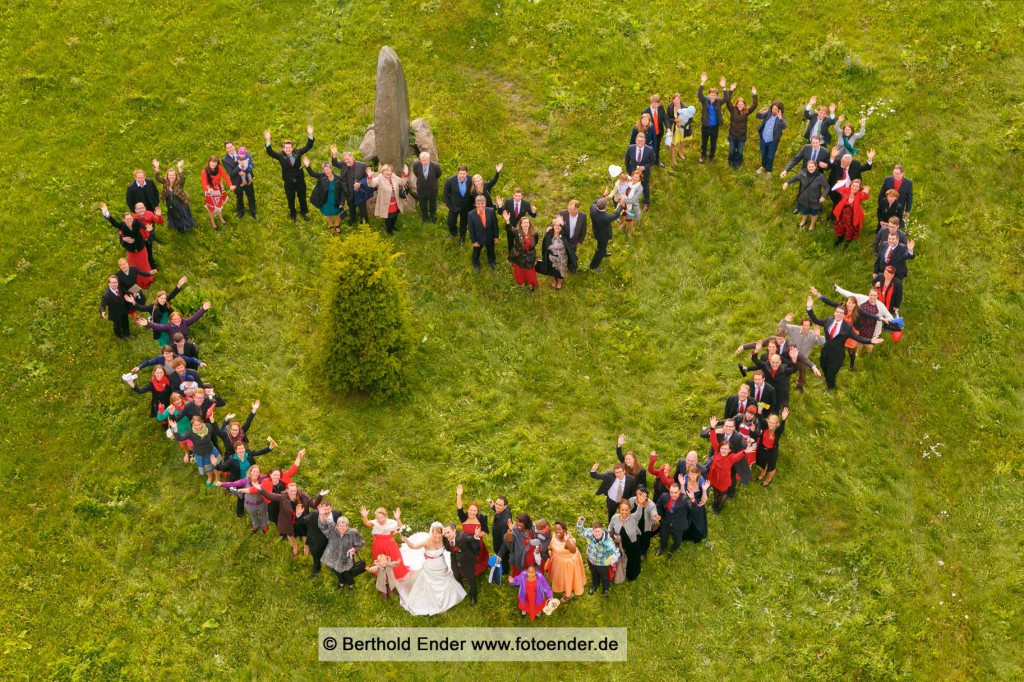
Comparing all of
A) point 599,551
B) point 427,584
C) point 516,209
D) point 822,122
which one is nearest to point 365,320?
point 516,209

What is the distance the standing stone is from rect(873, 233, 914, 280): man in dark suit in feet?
35.3

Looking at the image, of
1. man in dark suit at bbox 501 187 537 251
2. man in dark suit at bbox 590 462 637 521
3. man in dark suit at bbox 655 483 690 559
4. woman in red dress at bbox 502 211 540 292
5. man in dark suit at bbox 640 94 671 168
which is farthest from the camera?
man in dark suit at bbox 640 94 671 168

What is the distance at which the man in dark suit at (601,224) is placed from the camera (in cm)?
2017

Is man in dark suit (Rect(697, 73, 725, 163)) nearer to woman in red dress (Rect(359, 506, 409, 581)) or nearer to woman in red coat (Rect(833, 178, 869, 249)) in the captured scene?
woman in red coat (Rect(833, 178, 869, 249))

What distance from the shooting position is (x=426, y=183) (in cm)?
2119

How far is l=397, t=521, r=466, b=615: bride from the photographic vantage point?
15.5 metres

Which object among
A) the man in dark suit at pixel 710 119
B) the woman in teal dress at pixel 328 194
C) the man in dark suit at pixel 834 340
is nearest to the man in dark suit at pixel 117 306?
the woman in teal dress at pixel 328 194

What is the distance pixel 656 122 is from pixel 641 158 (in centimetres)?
131

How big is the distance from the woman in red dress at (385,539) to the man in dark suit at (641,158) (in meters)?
9.90

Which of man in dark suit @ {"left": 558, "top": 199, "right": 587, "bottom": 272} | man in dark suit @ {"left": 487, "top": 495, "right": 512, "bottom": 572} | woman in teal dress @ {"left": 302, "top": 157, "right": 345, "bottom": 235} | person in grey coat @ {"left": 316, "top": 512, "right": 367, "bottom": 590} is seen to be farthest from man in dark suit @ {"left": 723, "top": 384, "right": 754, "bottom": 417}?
woman in teal dress @ {"left": 302, "top": 157, "right": 345, "bottom": 235}

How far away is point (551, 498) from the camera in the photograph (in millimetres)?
17234

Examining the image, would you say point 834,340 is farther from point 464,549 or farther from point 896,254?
point 464,549

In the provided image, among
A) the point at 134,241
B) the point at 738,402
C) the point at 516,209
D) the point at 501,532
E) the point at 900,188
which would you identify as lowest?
the point at 501,532

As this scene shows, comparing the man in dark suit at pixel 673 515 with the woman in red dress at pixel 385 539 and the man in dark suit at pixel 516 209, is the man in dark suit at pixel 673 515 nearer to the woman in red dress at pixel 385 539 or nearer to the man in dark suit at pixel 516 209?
Result: the woman in red dress at pixel 385 539
